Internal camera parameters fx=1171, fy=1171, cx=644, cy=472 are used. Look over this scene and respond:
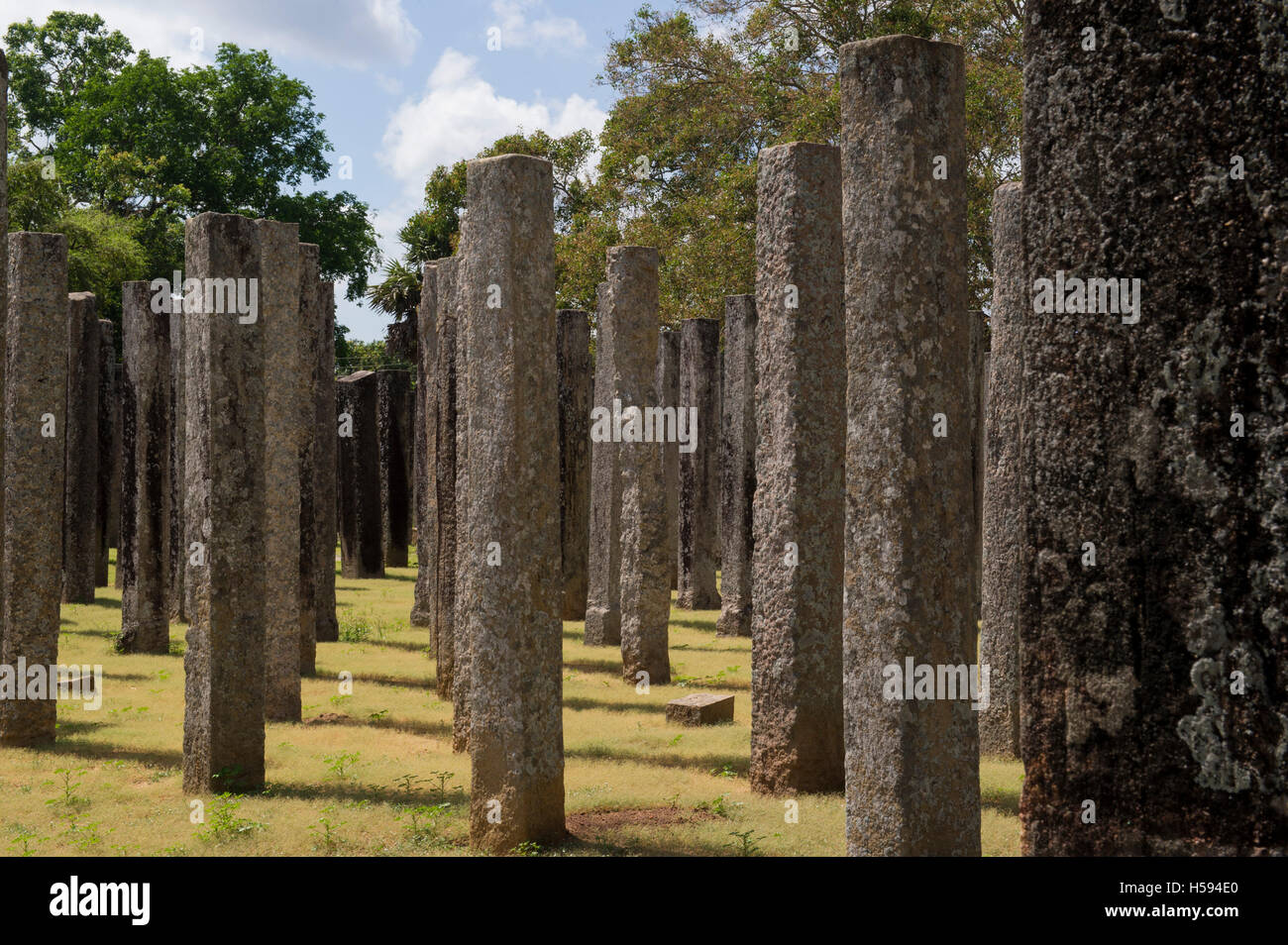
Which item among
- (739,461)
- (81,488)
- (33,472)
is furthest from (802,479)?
(81,488)

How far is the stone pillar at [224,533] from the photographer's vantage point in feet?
21.2

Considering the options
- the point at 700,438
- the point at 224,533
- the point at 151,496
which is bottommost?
the point at 224,533

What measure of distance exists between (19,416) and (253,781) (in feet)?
10.2

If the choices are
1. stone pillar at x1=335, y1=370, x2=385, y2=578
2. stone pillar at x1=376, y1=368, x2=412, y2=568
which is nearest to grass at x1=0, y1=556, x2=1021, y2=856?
stone pillar at x1=335, y1=370, x2=385, y2=578

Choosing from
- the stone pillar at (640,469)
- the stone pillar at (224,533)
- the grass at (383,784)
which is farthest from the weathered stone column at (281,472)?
the stone pillar at (640,469)

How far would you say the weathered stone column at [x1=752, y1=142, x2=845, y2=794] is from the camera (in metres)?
6.28

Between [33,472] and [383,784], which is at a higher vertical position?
[33,472]

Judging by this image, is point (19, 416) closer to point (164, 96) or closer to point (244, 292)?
point (244, 292)

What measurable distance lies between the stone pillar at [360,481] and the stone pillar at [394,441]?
7.9 inches

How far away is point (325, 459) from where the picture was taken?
1184 cm

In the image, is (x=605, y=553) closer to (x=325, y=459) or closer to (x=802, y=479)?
(x=325, y=459)

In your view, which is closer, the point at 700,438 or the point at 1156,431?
the point at 1156,431

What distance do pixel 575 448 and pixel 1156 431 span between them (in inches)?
A: 455

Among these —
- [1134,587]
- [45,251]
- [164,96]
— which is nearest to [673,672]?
[45,251]
